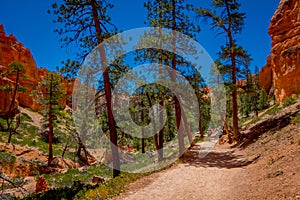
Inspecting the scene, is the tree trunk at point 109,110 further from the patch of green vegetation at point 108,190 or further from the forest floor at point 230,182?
the forest floor at point 230,182

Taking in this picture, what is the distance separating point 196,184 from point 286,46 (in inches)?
938

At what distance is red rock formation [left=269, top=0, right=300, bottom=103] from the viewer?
24891mm

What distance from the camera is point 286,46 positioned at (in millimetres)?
25969

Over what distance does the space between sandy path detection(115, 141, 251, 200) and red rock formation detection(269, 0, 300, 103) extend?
19.1 metres

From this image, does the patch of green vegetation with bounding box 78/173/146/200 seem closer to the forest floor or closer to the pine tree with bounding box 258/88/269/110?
the forest floor

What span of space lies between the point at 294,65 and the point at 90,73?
23.9 metres

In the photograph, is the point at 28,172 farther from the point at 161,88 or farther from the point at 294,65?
the point at 294,65

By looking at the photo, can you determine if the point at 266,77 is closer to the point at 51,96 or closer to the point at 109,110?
the point at 51,96

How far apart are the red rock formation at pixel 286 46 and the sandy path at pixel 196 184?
1910cm

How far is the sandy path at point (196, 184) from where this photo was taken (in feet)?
24.4

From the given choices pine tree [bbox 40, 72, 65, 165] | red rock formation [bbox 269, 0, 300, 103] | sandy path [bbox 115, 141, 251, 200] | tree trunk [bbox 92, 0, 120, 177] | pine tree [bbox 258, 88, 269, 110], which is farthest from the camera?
pine tree [bbox 258, 88, 269, 110]

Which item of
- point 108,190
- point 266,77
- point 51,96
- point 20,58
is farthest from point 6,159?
point 266,77

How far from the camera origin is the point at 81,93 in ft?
42.1

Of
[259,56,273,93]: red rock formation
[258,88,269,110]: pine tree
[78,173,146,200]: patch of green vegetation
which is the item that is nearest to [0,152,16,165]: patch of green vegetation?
[78,173,146,200]: patch of green vegetation
